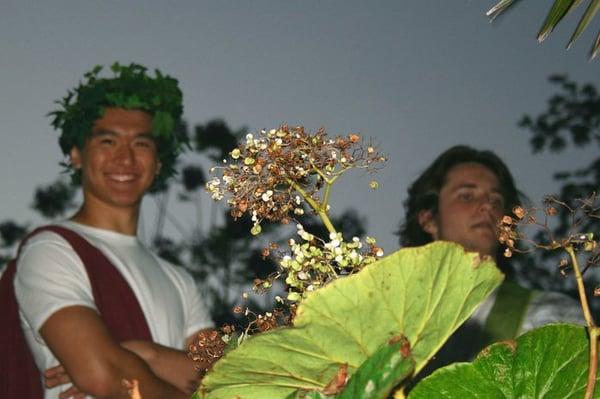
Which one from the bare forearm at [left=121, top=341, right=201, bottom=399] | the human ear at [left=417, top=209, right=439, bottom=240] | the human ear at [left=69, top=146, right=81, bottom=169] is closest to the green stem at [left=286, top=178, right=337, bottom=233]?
the bare forearm at [left=121, top=341, right=201, bottom=399]

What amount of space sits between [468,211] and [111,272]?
1245mm

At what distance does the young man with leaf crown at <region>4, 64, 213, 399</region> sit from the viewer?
326 centimetres

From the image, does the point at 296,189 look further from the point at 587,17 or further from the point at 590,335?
the point at 587,17

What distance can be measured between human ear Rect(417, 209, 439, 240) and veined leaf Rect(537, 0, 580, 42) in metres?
1.21

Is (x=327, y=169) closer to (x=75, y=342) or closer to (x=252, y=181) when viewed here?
(x=252, y=181)

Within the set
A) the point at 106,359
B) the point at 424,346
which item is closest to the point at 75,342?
the point at 106,359

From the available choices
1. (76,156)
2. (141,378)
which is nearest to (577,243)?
(141,378)

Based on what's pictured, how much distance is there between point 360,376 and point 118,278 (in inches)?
129

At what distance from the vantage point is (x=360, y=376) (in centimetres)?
49

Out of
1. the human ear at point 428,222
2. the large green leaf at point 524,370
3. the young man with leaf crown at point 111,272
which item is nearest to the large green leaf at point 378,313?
the large green leaf at point 524,370

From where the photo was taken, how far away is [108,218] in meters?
3.98

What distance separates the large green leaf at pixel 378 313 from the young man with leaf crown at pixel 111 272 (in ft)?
7.99

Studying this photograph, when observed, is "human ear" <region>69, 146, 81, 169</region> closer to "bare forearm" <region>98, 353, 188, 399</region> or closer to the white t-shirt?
the white t-shirt

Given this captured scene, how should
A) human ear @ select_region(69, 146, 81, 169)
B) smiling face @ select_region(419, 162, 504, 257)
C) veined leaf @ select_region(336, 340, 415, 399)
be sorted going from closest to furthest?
veined leaf @ select_region(336, 340, 415, 399) < smiling face @ select_region(419, 162, 504, 257) < human ear @ select_region(69, 146, 81, 169)
